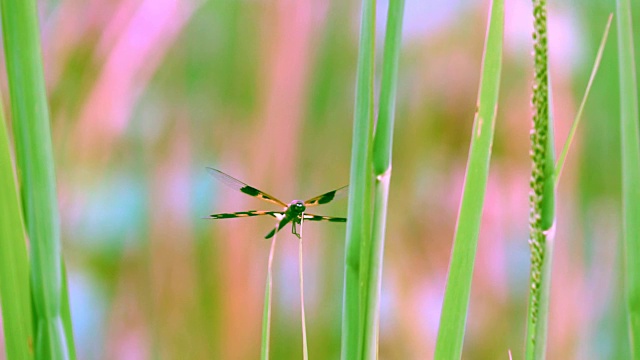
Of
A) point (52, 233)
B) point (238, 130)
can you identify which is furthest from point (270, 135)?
point (52, 233)

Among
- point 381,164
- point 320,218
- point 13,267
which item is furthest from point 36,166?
point 320,218

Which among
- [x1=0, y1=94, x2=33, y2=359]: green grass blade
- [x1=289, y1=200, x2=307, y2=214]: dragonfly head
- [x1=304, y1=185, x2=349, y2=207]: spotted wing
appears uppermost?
[x1=304, y1=185, x2=349, y2=207]: spotted wing

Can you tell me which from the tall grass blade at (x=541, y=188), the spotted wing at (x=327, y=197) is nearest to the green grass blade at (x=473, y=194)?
the tall grass blade at (x=541, y=188)

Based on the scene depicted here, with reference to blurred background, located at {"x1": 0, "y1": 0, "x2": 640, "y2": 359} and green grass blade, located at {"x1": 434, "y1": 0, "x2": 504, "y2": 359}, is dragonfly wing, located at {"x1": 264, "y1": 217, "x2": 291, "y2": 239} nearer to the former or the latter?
blurred background, located at {"x1": 0, "y1": 0, "x2": 640, "y2": 359}

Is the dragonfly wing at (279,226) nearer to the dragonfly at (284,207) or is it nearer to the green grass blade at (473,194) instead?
the dragonfly at (284,207)

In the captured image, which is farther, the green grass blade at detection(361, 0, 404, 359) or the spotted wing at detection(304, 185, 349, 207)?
the spotted wing at detection(304, 185, 349, 207)

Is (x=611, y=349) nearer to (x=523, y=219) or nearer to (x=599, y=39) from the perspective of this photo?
(x=523, y=219)

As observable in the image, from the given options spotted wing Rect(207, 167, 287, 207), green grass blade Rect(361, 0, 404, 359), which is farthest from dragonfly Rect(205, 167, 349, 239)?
green grass blade Rect(361, 0, 404, 359)
